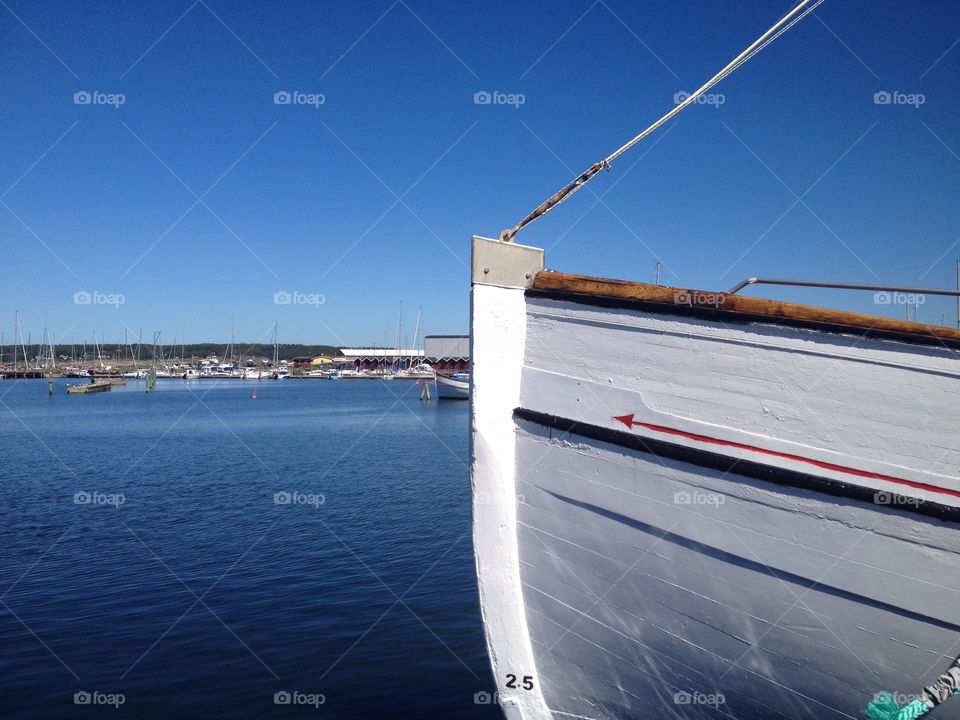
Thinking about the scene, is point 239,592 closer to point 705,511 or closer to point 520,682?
point 520,682

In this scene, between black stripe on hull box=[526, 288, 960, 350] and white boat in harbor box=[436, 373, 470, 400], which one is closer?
black stripe on hull box=[526, 288, 960, 350]

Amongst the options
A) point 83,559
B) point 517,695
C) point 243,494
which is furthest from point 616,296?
point 243,494

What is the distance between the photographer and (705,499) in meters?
3.73

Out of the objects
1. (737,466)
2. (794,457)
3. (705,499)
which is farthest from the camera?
Answer: (705,499)

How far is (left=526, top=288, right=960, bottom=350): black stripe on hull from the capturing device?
10.6ft

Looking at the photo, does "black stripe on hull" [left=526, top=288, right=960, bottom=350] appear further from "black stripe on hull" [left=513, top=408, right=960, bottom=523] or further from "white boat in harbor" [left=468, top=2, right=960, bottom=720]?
"black stripe on hull" [left=513, top=408, right=960, bottom=523]

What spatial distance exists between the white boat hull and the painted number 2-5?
27 millimetres

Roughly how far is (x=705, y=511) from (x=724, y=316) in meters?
1.07

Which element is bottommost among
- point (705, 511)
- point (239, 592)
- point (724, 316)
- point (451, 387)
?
point (239, 592)

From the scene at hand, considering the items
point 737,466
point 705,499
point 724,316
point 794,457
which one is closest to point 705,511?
point 705,499

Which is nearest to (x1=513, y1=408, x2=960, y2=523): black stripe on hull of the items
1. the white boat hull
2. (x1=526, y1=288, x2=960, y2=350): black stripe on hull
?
the white boat hull

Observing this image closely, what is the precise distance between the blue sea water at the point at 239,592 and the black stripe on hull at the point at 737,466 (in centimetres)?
373

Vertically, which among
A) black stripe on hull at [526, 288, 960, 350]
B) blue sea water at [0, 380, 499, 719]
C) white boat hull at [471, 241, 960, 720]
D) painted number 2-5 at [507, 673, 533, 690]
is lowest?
blue sea water at [0, 380, 499, 719]

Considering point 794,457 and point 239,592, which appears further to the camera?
point 239,592
